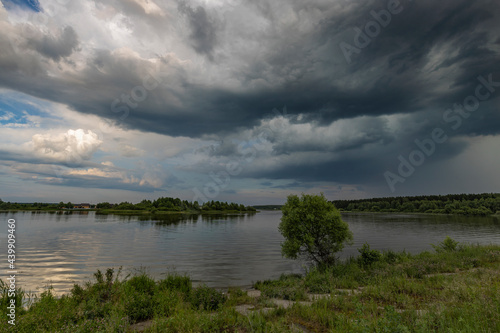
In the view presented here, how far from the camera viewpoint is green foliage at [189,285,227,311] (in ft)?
43.5

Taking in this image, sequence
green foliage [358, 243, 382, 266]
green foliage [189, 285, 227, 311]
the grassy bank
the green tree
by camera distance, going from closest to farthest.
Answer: the grassy bank < green foliage [189, 285, 227, 311] < green foliage [358, 243, 382, 266] < the green tree

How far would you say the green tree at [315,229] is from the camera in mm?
26797

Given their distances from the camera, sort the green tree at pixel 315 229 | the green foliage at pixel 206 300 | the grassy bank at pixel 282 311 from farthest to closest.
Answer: the green tree at pixel 315 229 → the green foliage at pixel 206 300 → the grassy bank at pixel 282 311

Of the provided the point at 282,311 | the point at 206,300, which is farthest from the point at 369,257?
the point at 206,300

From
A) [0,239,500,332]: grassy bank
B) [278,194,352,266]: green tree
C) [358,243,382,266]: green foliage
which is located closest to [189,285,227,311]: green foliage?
[0,239,500,332]: grassy bank

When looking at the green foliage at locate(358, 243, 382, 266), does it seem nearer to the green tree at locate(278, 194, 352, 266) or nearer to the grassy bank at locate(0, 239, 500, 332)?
the green tree at locate(278, 194, 352, 266)

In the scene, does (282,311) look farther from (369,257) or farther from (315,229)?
(369,257)

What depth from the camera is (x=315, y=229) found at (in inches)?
1088

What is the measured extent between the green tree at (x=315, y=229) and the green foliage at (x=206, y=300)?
549 inches

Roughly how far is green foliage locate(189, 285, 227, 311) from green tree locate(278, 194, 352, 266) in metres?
13.9

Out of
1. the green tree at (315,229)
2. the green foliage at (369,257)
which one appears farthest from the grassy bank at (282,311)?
the green tree at (315,229)

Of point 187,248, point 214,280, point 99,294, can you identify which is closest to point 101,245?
point 187,248

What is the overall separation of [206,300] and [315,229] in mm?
17332

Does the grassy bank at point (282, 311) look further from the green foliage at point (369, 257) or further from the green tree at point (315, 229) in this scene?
the green tree at point (315, 229)
